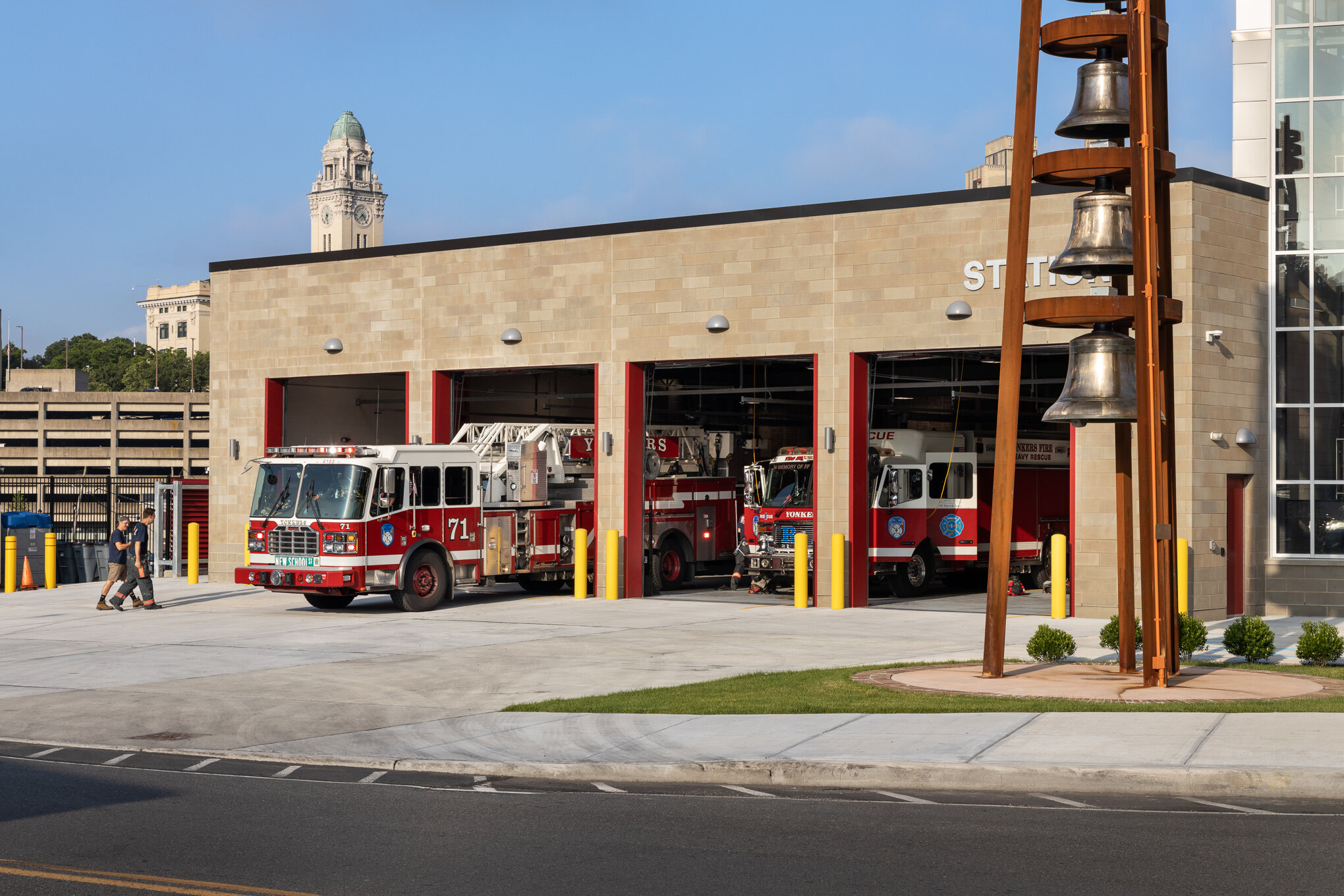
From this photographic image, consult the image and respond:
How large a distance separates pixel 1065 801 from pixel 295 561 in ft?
56.1

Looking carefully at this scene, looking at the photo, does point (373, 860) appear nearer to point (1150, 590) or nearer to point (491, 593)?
point (1150, 590)

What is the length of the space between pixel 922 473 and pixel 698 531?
Result: 4943 millimetres

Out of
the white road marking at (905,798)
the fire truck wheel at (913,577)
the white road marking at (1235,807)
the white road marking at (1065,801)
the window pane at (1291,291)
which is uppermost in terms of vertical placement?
the window pane at (1291,291)

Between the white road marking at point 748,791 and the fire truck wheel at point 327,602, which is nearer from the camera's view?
the white road marking at point 748,791

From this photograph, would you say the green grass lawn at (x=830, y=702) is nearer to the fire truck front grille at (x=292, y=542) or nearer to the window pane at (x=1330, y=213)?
the fire truck front grille at (x=292, y=542)

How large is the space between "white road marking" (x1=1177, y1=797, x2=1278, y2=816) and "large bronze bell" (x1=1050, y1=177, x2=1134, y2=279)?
6178 millimetres

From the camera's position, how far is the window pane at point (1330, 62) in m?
25.9

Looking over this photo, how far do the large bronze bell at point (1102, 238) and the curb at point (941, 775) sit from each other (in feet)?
19.2

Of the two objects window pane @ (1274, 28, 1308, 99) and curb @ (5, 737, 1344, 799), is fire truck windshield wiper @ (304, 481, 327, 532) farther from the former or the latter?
window pane @ (1274, 28, 1308, 99)

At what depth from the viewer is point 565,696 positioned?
15.2 m

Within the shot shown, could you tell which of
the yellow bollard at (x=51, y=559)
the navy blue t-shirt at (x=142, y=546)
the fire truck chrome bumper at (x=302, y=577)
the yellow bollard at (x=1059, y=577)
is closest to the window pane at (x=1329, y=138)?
the yellow bollard at (x=1059, y=577)

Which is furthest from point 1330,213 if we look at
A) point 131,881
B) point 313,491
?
point 131,881

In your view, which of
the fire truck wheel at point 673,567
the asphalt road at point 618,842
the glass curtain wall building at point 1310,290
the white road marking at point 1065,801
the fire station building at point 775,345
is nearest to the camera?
the asphalt road at point 618,842

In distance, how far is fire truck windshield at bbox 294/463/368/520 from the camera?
24.4m
